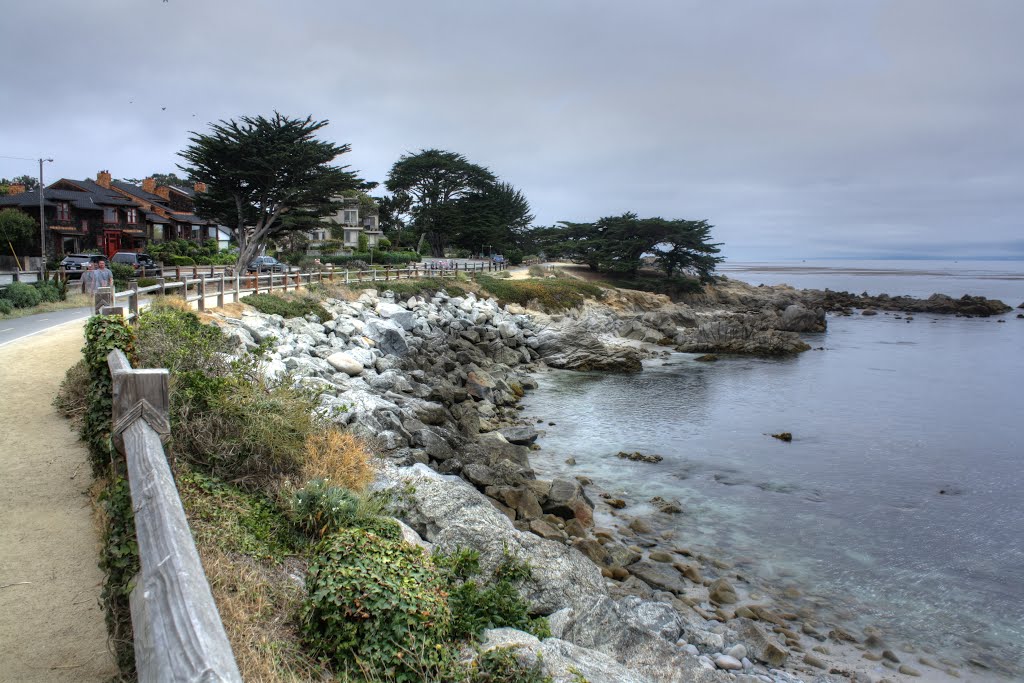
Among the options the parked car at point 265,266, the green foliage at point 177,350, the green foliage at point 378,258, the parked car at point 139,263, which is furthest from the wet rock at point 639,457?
the green foliage at point 378,258

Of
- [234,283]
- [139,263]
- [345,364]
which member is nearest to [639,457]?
[345,364]

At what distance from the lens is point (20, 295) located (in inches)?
985

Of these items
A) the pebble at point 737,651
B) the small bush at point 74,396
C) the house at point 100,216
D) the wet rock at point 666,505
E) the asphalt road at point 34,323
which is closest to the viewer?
the pebble at point 737,651

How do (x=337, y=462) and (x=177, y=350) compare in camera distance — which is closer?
(x=337, y=462)

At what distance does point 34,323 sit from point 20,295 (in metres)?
6.39

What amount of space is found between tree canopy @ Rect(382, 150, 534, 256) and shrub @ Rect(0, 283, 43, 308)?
50675mm

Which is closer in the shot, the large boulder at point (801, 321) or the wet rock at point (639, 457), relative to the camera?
the wet rock at point (639, 457)

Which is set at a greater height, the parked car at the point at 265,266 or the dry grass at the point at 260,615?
the parked car at the point at 265,266

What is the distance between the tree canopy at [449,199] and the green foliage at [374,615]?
228ft

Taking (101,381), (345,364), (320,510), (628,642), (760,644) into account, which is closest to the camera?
(320,510)

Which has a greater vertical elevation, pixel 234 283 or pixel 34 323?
pixel 234 283

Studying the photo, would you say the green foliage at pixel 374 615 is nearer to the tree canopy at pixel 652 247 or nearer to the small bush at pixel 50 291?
the small bush at pixel 50 291

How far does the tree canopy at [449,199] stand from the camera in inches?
2913

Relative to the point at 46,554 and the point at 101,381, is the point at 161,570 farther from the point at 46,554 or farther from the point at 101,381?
the point at 101,381
